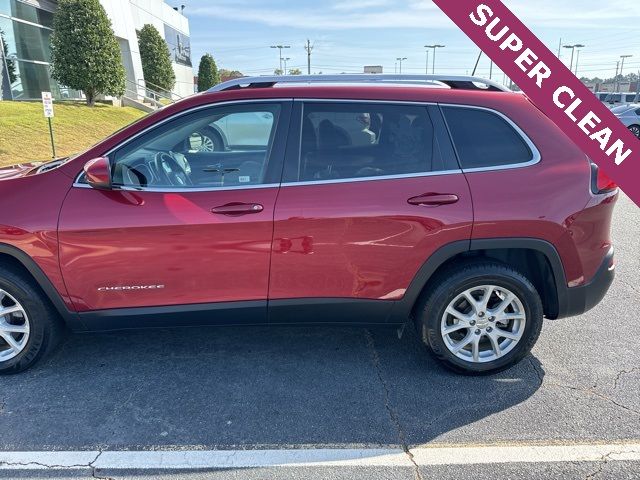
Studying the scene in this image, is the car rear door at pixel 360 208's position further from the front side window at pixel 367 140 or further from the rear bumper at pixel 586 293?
the rear bumper at pixel 586 293

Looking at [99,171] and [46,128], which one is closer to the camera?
[99,171]

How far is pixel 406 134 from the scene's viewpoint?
2.88 metres

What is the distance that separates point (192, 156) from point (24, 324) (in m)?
1.55

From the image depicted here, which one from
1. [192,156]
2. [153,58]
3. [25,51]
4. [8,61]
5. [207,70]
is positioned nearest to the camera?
[192,156]

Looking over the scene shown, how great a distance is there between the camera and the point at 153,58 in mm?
32500

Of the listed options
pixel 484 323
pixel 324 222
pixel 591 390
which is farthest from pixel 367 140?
pixel 591 390

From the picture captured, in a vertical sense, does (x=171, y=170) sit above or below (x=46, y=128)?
above

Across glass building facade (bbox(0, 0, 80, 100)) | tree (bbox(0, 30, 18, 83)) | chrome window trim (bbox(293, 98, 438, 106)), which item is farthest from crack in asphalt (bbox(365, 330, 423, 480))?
tree (bbox(0, 30, 18, 83))

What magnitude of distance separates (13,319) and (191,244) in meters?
1.38

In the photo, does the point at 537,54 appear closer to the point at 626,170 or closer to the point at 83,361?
the point at 626,170

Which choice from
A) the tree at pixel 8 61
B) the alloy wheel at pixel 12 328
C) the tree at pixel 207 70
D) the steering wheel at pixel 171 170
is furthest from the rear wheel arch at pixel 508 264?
the tree at pixel 207 70

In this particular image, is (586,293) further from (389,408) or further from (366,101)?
(366,101)

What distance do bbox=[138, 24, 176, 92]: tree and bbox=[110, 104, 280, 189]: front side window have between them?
108 feet

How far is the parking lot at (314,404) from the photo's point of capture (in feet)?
7.61
